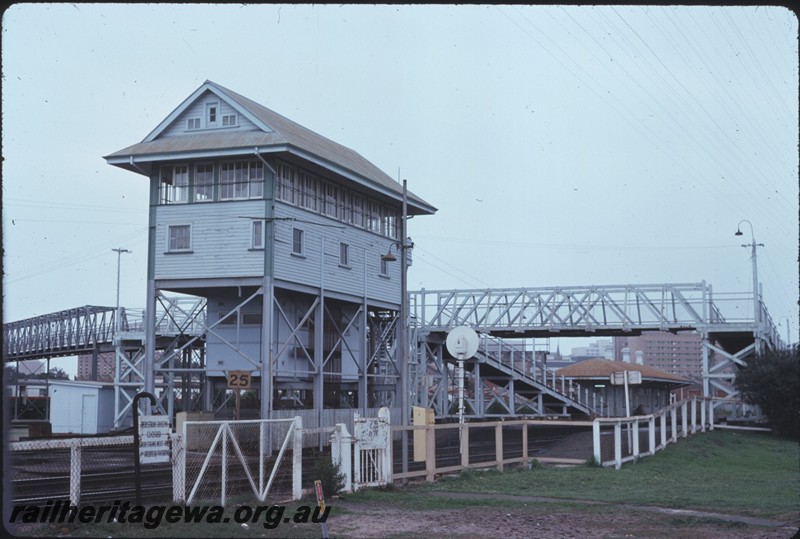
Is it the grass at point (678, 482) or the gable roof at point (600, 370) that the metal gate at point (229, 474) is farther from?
the gable roof at point (600, 370)

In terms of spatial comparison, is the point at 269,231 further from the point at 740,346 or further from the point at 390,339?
the point at 740,346

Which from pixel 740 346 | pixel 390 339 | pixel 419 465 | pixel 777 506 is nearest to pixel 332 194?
pixel 390 339

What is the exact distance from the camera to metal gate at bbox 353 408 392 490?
1864cm

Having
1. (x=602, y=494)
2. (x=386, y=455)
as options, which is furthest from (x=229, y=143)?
(x=602, y=494)

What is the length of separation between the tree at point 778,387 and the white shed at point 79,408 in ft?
108

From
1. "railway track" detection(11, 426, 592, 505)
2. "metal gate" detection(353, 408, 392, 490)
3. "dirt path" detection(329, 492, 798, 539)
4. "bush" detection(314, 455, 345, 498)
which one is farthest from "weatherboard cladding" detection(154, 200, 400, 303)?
"dirt path" detection(329, 492, 798, 539)

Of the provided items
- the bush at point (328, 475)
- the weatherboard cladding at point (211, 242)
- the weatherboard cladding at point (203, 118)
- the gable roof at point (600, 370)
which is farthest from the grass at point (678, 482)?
the gable roof at point (600, 370)

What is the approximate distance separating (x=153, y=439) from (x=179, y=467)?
113 centimetres

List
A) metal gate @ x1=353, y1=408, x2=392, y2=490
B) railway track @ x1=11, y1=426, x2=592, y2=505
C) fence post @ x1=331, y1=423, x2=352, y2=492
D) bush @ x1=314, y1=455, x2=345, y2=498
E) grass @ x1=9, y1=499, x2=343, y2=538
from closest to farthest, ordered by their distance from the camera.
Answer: grass @ x1=9, y1=499, x2=343, y2=538, railway track @ x1=11, y1=426, x2=592, y2=505, bush @ x1=314, y1=455, x2=345, y2=498, fence post @ x1=331, y1=423, x2=352, y2=492, metal gate @ x1=353, y1=408, x2=392, y2=490

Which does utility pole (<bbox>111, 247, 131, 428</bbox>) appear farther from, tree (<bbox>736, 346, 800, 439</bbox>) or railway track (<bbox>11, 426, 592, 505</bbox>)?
tree (<bbox>736, 346, 800, 439</bbox>)

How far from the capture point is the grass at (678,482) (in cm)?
1758

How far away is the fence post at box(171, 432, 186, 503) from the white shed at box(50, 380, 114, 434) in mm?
37221

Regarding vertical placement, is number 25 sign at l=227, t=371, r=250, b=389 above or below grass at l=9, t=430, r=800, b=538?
above

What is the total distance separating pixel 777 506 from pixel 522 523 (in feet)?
16.6
